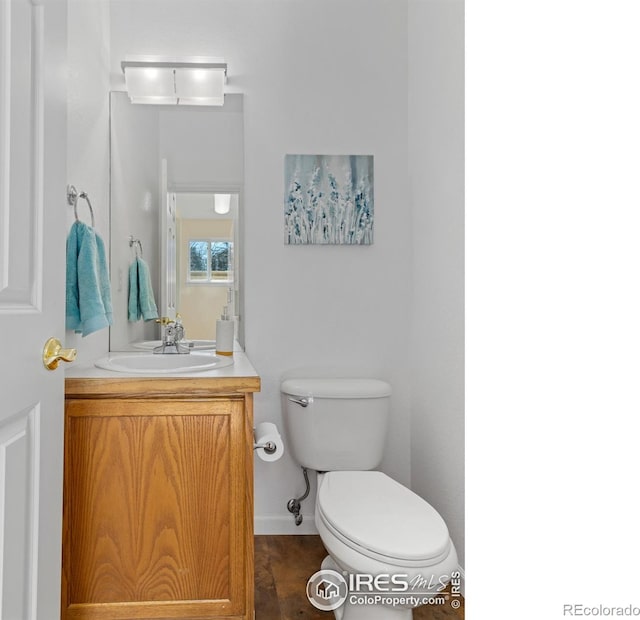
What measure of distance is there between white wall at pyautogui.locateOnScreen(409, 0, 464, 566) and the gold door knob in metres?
1.16

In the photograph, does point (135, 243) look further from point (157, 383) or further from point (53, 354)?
point (53, 354)

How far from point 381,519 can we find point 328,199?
1.32m

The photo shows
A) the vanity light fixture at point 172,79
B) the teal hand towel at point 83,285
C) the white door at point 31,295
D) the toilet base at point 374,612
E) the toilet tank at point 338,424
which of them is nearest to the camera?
the white door at point 31,295

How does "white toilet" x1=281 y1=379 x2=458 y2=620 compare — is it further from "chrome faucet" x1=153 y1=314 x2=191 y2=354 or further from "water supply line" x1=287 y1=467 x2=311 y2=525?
"chrome faucet" x1=153 y1=314 x2=191 y2=354

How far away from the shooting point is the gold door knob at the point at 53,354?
929 mm

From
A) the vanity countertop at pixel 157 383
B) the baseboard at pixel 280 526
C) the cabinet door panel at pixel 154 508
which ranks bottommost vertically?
the baseboard at pixel 280 526

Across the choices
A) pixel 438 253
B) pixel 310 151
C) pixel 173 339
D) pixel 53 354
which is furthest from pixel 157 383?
pixel 310 151

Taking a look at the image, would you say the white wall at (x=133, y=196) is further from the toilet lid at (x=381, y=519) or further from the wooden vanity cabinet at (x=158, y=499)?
the toilet lid at (x=381, y=519)

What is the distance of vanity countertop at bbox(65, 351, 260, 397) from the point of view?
1.42 metres

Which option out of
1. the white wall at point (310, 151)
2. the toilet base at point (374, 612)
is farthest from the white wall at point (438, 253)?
the toilet base at point (374, 612)

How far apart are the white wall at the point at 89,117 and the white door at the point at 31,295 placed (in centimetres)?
69

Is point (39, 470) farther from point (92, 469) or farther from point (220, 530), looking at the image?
point (220, 530)

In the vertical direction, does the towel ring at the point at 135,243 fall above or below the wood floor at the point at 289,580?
above
